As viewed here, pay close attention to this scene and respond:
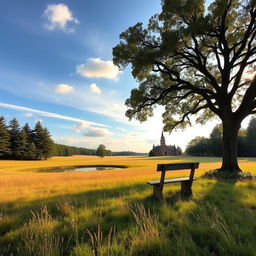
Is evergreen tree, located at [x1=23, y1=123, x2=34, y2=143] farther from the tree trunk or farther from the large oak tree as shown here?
the tree trunk

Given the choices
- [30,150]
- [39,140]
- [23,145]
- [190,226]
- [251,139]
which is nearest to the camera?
[190,226]

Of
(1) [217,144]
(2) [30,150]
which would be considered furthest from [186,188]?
(1) [217,144]

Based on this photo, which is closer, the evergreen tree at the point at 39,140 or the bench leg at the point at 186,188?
the bench leg at the point at 186,188

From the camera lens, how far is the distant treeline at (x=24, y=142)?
172 feet

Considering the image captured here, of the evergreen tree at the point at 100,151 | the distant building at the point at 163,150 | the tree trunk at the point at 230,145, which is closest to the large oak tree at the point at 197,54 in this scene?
the tree trunk at the point at 230,145

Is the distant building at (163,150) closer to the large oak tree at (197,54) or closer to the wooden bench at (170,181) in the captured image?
the large oak tree at (197,54)

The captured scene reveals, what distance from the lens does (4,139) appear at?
5159cm

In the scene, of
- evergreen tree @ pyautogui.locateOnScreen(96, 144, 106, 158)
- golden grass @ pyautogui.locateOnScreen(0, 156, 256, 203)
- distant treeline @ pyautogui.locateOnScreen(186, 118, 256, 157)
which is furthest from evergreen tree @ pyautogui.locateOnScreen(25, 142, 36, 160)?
distant treeline @ pyautogui.locateOnScreen(186, 118, 256, 157)

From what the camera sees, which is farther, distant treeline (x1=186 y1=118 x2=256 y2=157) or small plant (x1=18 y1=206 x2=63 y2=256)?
distant treeline (x1=186 y1=118 x2=256 y2=157)

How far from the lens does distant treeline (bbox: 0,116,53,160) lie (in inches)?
2064

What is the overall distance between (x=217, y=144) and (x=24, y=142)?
7826 centimetres

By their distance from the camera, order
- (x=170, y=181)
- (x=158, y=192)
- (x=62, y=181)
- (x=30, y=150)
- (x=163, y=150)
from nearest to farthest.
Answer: (x=158, y=192) → (x=170, y=181) → (x=62, y=181) → (x=30, y=150) → (x=163, y=150)

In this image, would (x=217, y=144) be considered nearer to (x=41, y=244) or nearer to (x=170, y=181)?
(x=170, y=181)

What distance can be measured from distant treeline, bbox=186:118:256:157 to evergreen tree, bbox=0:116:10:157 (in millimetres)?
66820
